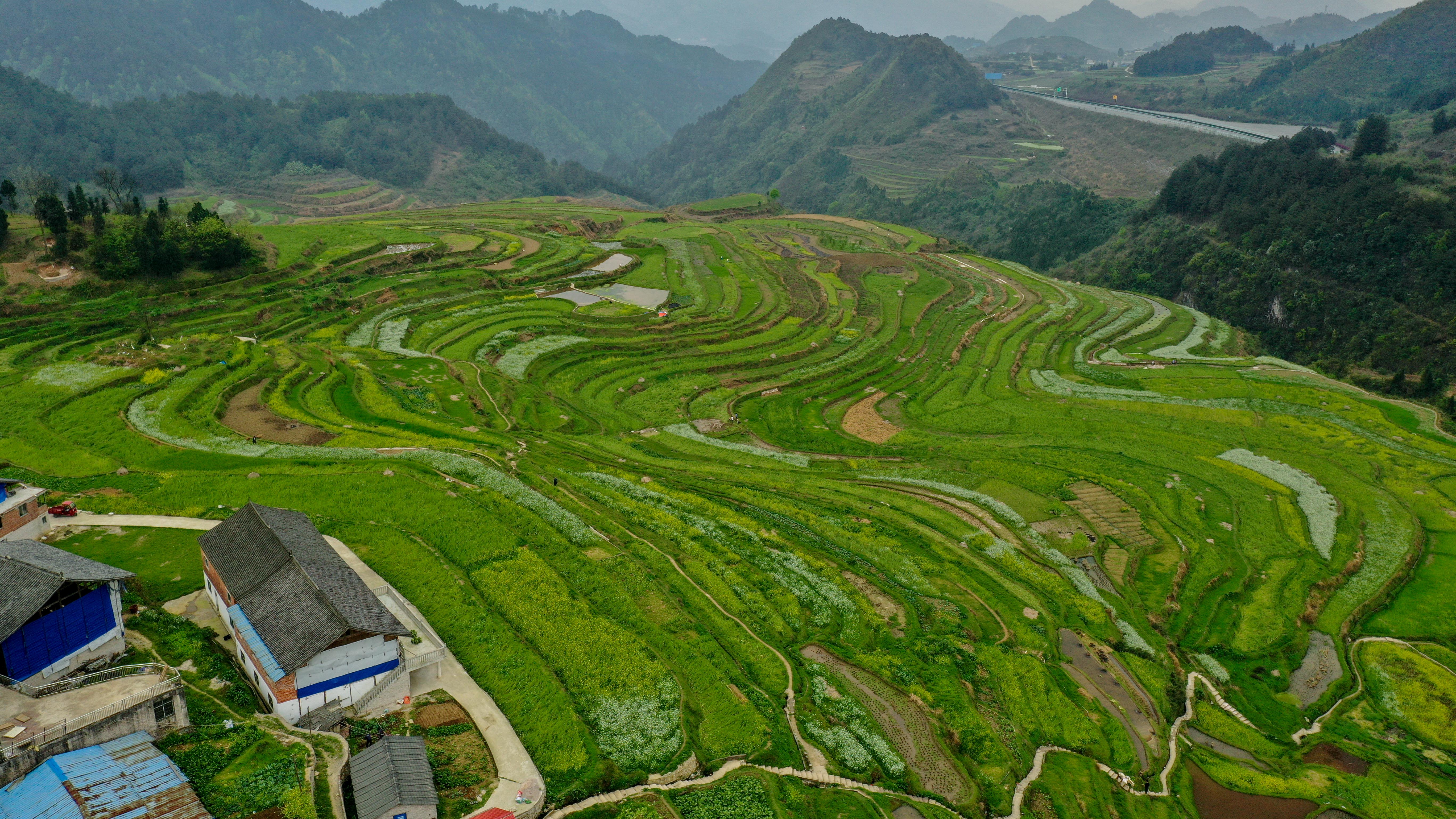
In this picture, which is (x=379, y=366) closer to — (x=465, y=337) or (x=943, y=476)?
(x=465, y=337)

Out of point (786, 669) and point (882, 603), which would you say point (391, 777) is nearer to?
point (786, 669)

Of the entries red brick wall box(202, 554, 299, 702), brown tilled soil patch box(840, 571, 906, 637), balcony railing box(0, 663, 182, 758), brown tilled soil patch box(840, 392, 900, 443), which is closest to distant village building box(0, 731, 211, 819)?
balcony railing box(0, 663, 182, 758)

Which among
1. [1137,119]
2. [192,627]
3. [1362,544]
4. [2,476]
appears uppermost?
[1137,119]

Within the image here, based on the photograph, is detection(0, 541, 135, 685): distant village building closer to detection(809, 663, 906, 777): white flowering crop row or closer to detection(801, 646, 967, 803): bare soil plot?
detection(809, 663, 906, 777): white flowering crop row

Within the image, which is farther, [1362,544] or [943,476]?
[943,476]

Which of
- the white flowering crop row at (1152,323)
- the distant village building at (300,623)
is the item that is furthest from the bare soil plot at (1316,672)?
the white flowering crop row at (1152,323)

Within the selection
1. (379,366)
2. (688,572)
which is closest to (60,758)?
(688,572)

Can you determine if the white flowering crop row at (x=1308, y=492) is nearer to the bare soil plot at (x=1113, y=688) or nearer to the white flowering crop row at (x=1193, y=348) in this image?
the bare soil plot at (x=1113, y=688)
